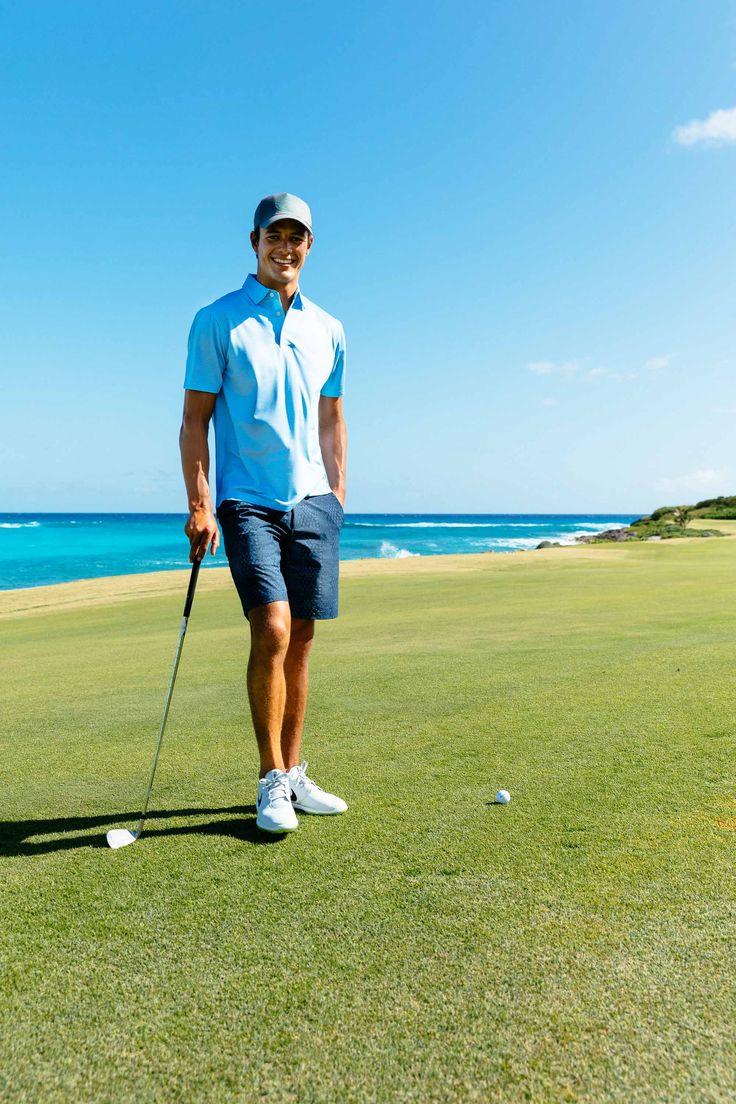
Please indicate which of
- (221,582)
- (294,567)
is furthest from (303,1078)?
(221,582)

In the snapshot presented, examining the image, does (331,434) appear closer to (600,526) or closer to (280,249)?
(280,249)

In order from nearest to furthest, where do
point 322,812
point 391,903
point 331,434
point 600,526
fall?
point 391,903 → point 322,812 → point 331,434 → point 600,526

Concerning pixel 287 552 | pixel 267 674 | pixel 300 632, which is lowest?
pixel 267 674

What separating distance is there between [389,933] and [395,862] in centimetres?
42

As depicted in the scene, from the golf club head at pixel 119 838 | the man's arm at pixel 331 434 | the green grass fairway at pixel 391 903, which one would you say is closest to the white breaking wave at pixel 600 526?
the green grass fairway at pixel 391 903

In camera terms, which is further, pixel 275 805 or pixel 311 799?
pixel 311 799

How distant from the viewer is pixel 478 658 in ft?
19.4

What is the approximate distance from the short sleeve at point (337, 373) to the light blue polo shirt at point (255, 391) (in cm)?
30

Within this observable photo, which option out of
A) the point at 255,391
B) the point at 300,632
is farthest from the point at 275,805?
the point at 255,391

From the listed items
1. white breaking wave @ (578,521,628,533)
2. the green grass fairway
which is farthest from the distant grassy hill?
white breaking wave @ (578,521,628,533)

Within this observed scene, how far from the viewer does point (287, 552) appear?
3322mm

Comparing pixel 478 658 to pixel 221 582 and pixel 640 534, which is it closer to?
pixel 221 582

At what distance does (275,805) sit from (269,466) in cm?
131

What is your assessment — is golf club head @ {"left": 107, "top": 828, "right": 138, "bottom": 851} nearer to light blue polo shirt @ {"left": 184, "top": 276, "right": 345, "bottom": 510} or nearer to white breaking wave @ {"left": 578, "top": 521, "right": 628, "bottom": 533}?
light blue polo shirt @ {"left": 184, "top": 276, "right": 345, "bottom": 510}
